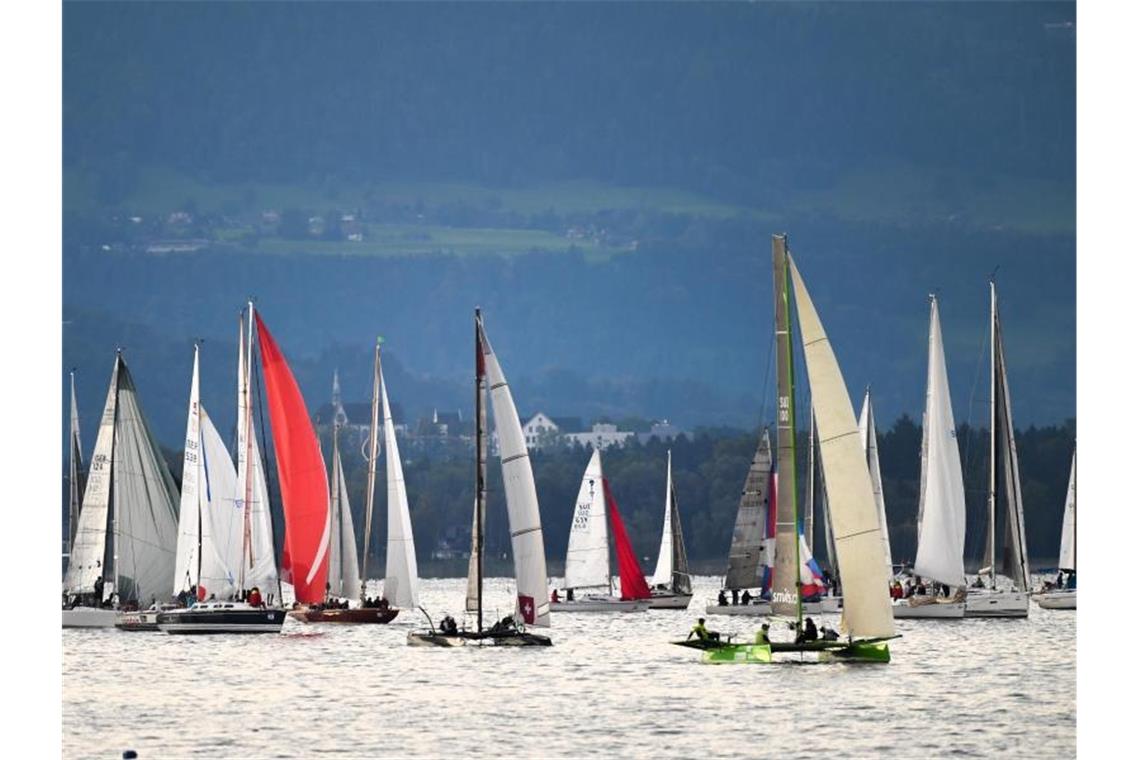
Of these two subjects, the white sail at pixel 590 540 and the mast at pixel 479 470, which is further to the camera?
the white sail at pixel 590 540

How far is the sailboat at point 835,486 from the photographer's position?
2494cm

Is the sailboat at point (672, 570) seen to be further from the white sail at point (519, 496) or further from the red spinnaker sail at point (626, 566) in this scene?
the white sail at point (519, 496)

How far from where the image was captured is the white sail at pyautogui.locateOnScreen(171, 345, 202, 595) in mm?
33875

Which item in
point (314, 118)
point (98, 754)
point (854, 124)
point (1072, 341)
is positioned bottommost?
point (98, 754)

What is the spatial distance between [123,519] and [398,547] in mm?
5272

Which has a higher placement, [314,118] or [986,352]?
[314,118]

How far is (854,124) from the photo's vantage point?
98.8 m

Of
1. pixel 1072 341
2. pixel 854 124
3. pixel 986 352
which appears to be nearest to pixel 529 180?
pixel 854 124

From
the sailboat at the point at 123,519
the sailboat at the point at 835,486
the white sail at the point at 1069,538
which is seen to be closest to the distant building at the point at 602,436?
the white sail at the point at 1069,538

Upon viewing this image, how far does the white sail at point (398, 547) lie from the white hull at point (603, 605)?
8.67 m

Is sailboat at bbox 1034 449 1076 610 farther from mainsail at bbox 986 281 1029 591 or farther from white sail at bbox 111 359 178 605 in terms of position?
white sail at bbox 111 359 178 605

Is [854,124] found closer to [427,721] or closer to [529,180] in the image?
[529,180]

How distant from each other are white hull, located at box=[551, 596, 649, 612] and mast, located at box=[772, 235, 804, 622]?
19828mm

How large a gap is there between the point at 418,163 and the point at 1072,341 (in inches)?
4247
